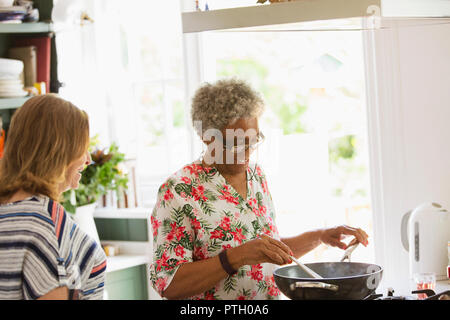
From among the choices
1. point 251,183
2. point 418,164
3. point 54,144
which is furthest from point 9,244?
point 418,164

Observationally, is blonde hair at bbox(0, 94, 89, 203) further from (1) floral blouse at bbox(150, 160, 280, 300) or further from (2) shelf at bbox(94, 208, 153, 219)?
(2) shelf at bbox(94, 208, 153, 219)

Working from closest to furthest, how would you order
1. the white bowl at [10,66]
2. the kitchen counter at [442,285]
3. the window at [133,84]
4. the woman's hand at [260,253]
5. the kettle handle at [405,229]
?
the woman's hand at [260,253] < the kitchen counter at [442,285] < the kettle handle at [405,229] < the white bowl at [10,66] < the window at [133,84]

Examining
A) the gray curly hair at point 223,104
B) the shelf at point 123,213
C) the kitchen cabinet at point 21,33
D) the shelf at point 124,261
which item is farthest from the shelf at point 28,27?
the gray curly hair at point 223,104

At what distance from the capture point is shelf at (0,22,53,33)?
3160 millimetres

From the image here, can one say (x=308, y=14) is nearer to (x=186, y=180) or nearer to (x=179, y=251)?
(x=186, y=180)

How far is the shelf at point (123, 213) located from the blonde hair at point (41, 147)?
198 centimetres

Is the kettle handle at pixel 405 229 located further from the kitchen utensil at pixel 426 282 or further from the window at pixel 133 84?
the window at pixel 133 84

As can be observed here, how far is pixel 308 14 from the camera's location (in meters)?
1.67

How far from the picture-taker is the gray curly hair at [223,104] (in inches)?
76.9

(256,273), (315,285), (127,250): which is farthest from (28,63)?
(315,285)

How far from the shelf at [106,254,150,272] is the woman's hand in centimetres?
156

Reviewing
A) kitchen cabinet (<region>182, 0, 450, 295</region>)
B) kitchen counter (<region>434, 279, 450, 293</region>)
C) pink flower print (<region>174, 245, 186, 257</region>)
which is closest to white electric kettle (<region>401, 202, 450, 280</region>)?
kitchen counter (<region>434, 279, 450, 293</region>)

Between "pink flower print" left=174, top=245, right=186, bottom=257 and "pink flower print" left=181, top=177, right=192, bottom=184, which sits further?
"pink flower print" left=181, top=177, right=192, bottom=184

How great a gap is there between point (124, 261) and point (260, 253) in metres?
1.69
